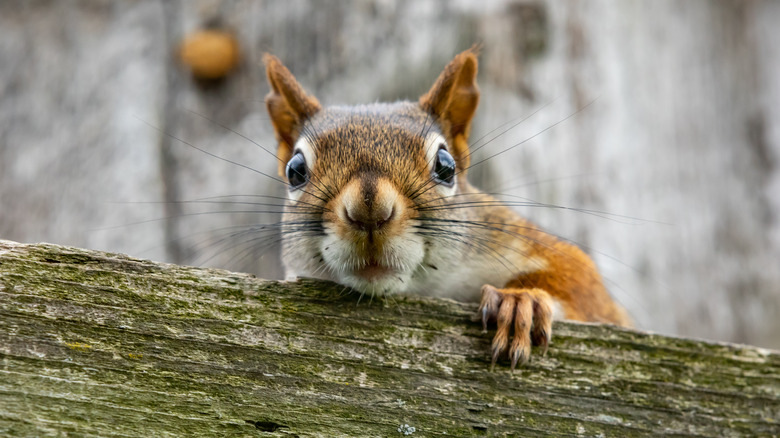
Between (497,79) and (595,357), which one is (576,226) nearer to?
(497,79)

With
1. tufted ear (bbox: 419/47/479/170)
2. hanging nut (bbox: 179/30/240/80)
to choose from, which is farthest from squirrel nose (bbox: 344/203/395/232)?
hanging nut (bbox: 179/30/240/80)

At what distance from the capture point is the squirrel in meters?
1.37

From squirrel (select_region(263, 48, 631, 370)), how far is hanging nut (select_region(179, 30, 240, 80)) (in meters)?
0.37

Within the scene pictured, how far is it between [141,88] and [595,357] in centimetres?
170

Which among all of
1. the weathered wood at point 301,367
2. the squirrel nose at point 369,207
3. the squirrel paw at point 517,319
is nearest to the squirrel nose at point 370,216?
the squirrel nose at point 369,207

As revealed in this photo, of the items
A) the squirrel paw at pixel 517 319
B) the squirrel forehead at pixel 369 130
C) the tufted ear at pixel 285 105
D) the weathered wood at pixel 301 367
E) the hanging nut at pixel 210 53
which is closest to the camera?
the weathered wood at pixel 301 367

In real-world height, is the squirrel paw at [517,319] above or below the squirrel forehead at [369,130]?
below

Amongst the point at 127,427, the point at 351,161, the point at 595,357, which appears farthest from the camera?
the point at 351,161

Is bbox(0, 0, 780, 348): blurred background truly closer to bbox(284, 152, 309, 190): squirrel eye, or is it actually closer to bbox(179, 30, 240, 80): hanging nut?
bbox(179, 30, 240, 80): hanging nut

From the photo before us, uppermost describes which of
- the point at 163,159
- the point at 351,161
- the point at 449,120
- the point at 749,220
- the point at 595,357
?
the point at 749,220

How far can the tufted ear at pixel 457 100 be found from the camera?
194 cm

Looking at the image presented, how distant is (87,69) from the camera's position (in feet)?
7.88

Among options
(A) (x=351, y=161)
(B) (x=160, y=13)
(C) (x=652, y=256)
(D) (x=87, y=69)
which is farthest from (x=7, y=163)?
(C) (x=652, y=256)

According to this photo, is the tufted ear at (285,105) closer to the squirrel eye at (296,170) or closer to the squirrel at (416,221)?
the squirrel at (416,221)
